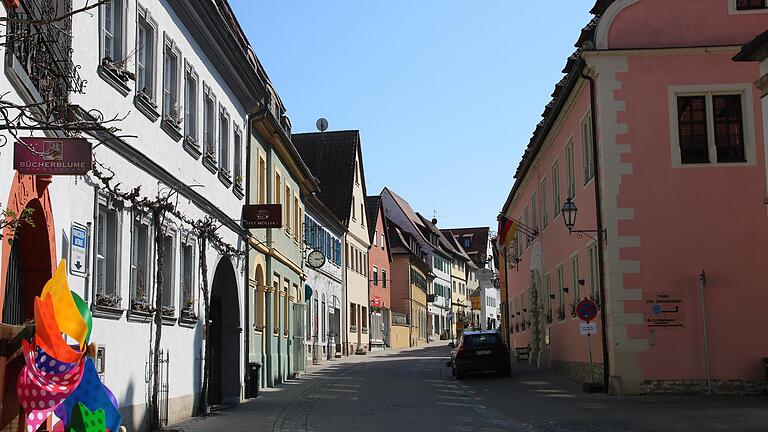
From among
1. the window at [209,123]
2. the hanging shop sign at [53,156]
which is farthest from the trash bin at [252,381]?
the hanging shop sign at [53,156]

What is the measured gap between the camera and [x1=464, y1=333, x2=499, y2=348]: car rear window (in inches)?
1211

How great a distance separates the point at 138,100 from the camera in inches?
568

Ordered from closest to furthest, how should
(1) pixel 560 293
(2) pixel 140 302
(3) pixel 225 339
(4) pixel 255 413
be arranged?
(2) pixel 140 302 → (4) pixel 255 413 → (3) pixel 225 339 → (1) pixel 560 293

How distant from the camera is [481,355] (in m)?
30.5

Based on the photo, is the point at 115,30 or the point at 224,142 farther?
the point at 224,142

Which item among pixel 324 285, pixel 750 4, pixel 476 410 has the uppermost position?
pixel 750 4

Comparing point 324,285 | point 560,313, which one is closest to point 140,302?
point 560,313

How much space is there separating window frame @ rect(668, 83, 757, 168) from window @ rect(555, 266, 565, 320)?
8462mm

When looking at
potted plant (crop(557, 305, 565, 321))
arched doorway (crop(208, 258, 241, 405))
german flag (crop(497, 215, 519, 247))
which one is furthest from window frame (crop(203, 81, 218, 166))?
german flag (crop(497, 215, 519, 247))

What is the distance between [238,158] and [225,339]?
426 cm

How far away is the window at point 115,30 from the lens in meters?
13.3

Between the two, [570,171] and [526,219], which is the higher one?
[526,219]

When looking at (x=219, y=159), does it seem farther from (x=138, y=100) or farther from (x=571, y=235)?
(x=571, y=235)

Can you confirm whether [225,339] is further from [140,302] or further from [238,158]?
[140,302]
